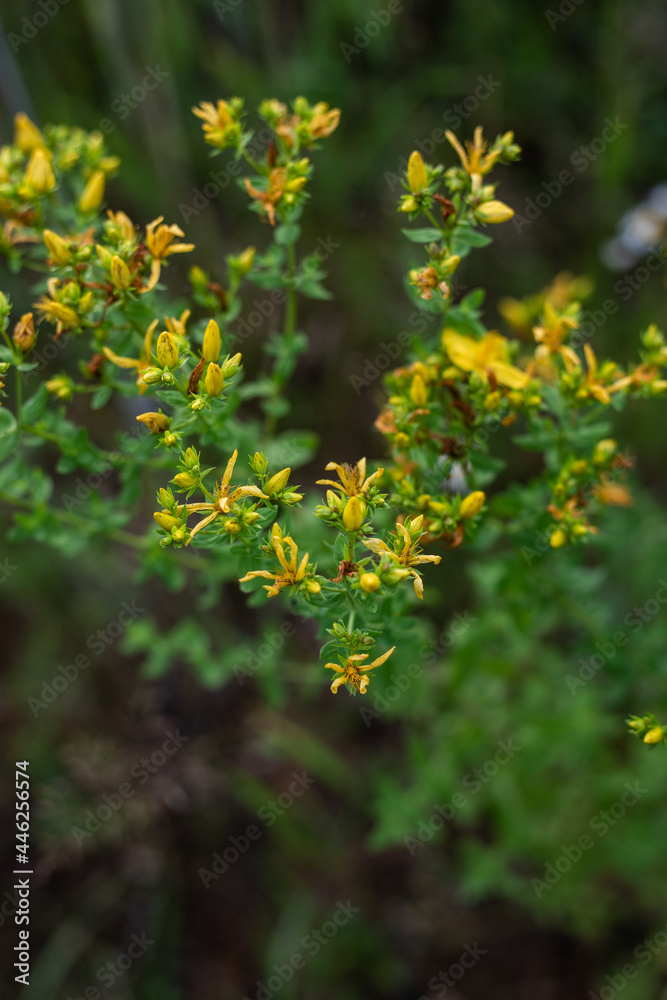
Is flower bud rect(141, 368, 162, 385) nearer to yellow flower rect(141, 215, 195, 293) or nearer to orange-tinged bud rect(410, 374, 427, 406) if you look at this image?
yellow flower rect(141, 215, 195, 293)

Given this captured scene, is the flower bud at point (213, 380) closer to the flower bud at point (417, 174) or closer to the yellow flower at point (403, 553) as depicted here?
the yellow flower at point (403, 553)

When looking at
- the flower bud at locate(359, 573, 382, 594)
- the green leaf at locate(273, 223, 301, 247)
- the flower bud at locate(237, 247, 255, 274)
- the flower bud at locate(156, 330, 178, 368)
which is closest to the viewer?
the flower bud at locate(359, 573, 382, 594)

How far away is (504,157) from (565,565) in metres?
1.31

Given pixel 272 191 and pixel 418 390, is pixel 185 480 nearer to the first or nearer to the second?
pixel 418 390

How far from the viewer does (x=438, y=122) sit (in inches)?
184

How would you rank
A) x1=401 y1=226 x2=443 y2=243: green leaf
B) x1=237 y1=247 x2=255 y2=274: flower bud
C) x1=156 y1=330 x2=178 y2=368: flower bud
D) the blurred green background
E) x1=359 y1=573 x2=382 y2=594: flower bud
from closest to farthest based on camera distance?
x1=359 y1=573 x2=382 y2=594: flower bud, x1=156 y1=330 x2=178 y2=368: flower bud, x1=401 y1=226 x2=443 y2=243: green leaf, x1=237 y1=247 x2=255 y2=274: flower bud, the blurred green background

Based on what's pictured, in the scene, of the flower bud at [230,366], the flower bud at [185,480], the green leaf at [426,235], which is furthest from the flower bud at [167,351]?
the green leaf at [426,235]

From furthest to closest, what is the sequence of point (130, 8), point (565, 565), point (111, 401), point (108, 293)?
point (111, 401) < point (130, 8) < point (565, 565) < point (108, 293)

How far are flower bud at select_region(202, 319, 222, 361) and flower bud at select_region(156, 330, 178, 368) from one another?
0.32ft

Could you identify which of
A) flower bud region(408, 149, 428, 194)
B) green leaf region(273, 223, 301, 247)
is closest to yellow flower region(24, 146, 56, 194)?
green leaf region(273, 223, 301, 247)

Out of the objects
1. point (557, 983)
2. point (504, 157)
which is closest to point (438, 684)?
point (557, 983)

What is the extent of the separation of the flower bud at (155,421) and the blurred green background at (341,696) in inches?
54.1

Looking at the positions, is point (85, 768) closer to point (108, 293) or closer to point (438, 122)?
point (108, 293)

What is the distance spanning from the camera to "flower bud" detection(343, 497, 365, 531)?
1707mm
